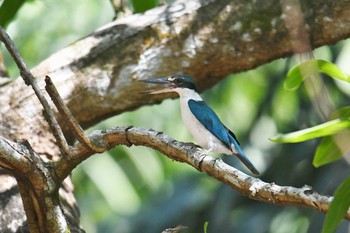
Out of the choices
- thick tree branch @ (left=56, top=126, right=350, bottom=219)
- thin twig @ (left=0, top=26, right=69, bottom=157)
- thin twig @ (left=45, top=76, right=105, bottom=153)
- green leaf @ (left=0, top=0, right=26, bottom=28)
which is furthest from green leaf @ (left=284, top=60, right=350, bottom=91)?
green leaf @ (left=0, top=0, right=26, bottom=28)

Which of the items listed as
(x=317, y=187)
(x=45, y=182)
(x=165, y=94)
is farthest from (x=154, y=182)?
(x=45, y=182)

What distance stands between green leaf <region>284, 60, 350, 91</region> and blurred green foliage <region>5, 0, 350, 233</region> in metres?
3.03

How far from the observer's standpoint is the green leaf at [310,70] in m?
2.39

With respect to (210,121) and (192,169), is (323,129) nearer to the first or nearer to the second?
(210,121)

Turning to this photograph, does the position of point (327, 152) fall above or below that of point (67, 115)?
below

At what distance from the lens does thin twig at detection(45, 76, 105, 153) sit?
10.5 ft

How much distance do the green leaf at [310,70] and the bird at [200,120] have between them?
156 cm

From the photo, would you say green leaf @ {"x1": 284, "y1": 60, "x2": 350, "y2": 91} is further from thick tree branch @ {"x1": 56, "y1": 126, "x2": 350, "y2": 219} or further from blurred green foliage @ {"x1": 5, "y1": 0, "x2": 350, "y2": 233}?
blurred green foliage @ {"x1": 5, "y1": 0, "x2": 350, "y2": 233}

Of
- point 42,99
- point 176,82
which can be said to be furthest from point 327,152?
point 176,82

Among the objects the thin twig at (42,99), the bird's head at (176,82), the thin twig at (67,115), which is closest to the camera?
the thin twig at (67,115)

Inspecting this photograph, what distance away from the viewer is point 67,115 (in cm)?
327

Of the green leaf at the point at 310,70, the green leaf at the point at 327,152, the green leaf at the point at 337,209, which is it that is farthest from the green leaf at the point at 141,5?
the green leaf at the point at 337,209

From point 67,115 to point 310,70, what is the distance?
115 centimetres

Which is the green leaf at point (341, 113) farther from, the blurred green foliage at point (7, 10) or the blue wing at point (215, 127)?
the blurred green foliage at point (7, 10)
